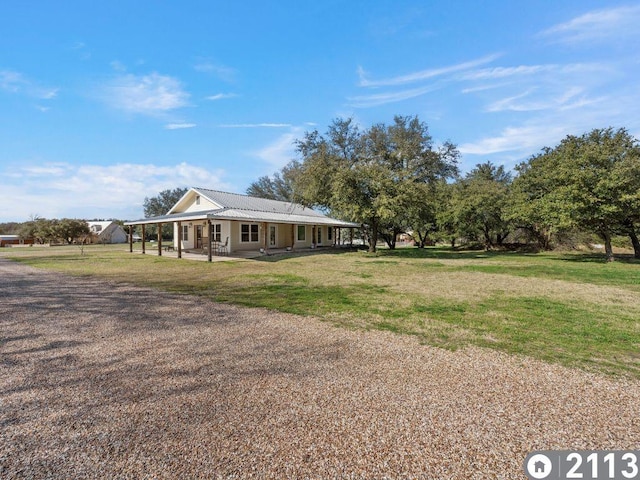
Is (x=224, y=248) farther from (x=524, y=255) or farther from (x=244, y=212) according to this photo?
(x=524, y=255)

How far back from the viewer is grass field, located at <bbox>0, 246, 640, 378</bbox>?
4.38 m

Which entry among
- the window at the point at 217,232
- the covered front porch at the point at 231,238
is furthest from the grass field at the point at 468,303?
the window at the point at 217,232

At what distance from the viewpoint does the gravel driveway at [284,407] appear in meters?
2.11

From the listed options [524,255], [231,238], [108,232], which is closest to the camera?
[231,238]

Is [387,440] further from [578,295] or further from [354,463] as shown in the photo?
[578,295]

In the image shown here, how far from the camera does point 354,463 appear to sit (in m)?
2.10

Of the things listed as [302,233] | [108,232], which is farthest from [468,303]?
[108,232]

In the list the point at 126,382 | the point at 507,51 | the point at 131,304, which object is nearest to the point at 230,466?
the point at 126,382

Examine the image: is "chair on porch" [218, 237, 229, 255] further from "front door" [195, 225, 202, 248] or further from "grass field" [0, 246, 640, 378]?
"grass field" [0, 246, 640, 378]

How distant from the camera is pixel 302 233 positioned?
2488 centimetres

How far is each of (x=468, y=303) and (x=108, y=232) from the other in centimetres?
5515

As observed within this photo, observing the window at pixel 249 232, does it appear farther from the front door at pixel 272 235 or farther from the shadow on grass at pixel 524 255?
the shadow on grass at pixel 524 255

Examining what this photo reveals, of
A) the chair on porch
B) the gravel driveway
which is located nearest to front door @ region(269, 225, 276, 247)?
the chair on porch

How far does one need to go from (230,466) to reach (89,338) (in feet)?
12.3
